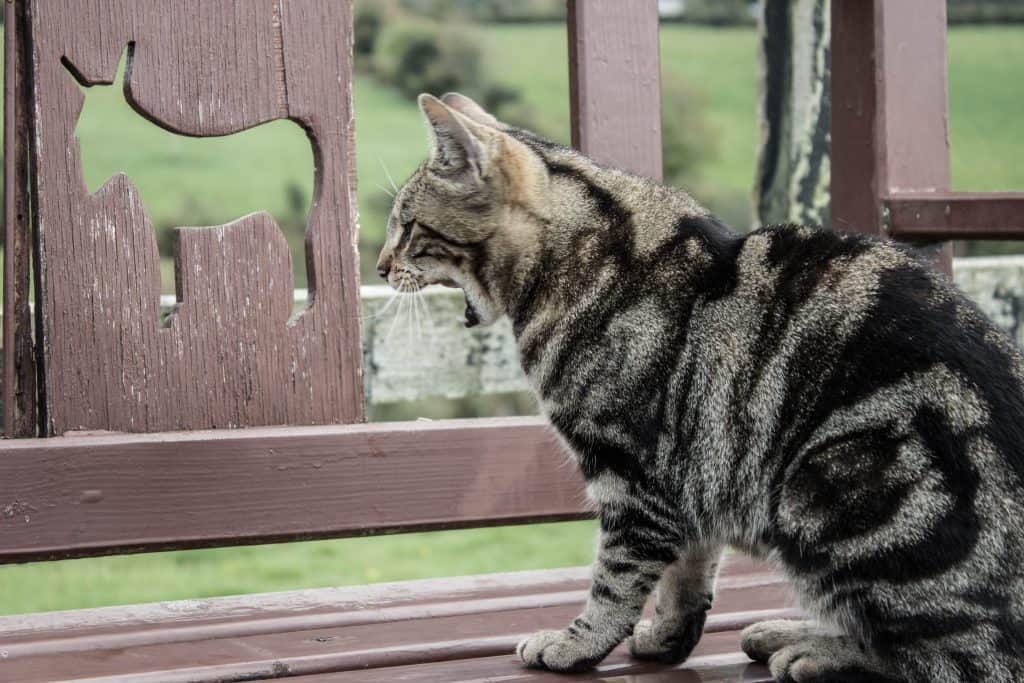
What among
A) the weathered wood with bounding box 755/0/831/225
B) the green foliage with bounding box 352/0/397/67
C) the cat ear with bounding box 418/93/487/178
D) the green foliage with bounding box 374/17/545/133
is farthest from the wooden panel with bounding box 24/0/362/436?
the green foliage with bounding box 352/0/397/67

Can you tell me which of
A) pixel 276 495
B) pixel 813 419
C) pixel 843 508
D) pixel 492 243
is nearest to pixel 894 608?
pixel 843 508

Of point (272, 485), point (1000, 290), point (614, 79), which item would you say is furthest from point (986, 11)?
point (272, 485)

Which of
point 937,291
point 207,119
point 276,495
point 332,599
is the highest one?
point 207,119

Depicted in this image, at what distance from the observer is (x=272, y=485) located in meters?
2.32

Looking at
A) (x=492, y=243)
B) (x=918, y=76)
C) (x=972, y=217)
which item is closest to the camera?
(x=492, y=243)

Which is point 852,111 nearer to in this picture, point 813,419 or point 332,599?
point 813,419

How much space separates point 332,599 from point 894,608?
Answer: 115 centimetres

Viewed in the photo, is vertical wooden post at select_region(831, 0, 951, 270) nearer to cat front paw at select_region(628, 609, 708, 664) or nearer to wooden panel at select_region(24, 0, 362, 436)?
cat front paw at select_region(628, 609, 708, 664)

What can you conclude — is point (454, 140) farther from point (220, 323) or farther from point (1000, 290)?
point (1000, 290)

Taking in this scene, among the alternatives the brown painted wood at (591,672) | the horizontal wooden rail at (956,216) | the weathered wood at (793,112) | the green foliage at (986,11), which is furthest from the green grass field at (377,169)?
the weathered wood at (793,112)

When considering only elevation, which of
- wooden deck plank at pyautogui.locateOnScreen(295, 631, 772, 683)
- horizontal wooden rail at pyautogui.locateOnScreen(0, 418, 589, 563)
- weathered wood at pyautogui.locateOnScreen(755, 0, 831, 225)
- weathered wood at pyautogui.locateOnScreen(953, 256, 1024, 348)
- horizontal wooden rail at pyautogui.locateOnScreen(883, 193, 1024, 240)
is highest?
weathered wood at pyautogui.locateOnScreen(755, 0, 831, 225)

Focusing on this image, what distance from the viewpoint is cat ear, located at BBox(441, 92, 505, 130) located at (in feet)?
8.18

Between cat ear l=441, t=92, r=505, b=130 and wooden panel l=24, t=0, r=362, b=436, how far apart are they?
0.83 ft

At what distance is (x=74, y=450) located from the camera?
217 centimetres
